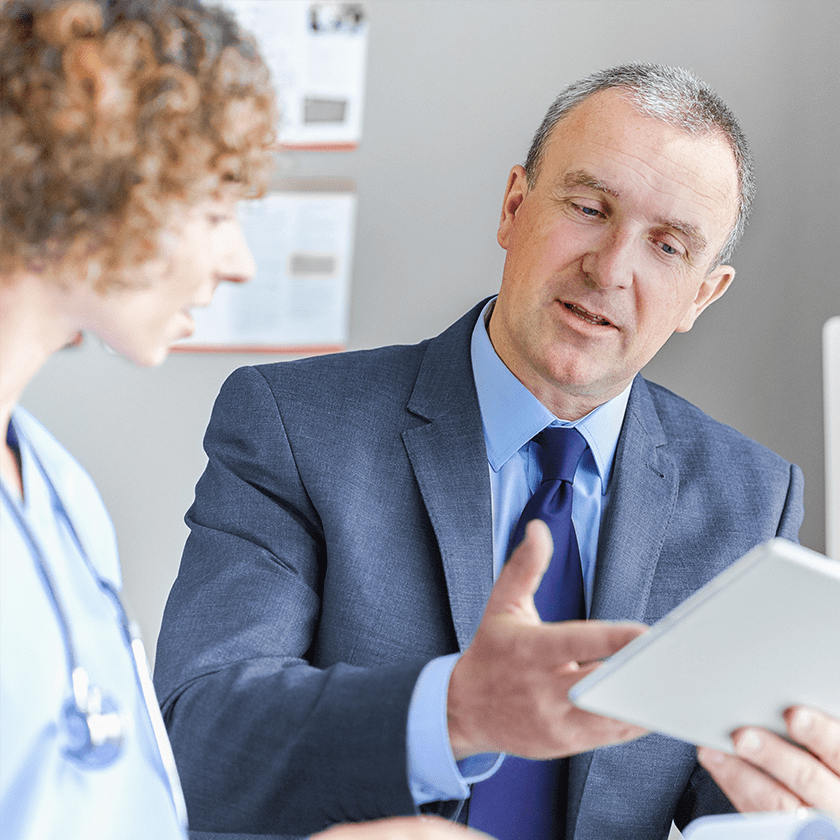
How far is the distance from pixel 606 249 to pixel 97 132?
33.6 inches

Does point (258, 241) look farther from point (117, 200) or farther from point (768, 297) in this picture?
point (117, 200)

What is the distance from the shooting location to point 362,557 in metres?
1.17

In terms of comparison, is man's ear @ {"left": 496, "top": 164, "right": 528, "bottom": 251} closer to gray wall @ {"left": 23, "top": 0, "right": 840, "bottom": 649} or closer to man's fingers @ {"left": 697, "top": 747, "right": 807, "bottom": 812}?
gray wall @ {"left": 23, "top": 0, "right": 840, "bottom": 649}

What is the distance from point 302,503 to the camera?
1.20 m

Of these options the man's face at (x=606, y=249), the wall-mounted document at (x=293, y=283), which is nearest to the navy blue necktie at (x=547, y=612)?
the man's face at (x=606, y=249)

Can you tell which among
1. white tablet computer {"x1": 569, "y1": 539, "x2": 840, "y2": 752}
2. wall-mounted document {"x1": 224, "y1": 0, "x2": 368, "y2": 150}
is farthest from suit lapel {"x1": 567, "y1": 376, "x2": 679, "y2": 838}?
wall-mounted document {"x1": 224, "y1": 0, "x2": 368, "y2": 150}

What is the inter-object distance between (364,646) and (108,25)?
79 cm

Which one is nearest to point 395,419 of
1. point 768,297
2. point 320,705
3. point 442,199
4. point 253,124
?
point 320,705

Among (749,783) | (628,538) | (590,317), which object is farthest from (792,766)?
(590,317)

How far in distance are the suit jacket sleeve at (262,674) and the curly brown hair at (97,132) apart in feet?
1.53

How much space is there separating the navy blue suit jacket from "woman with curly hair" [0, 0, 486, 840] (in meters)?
0.29

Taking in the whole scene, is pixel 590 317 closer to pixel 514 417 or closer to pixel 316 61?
pixel 514 417

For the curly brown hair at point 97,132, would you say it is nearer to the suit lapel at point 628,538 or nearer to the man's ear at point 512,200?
the suit lapel at point 628,538

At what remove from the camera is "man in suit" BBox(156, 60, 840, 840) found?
103 centimetres
